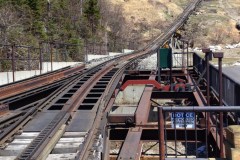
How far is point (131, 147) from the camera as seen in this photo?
7.03 meters

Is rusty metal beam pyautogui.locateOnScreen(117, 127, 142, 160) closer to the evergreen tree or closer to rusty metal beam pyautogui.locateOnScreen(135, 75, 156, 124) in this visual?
rusty metal beam pyautogui.locateOnScreen(135, 75, 156, 124)

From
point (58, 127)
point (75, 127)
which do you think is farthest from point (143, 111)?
point (58, 127)

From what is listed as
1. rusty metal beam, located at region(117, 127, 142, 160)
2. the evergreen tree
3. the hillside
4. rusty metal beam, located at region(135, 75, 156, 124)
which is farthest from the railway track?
the hillside

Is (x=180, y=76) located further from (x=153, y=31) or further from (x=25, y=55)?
(x=153, y=31)

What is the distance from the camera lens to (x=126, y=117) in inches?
338

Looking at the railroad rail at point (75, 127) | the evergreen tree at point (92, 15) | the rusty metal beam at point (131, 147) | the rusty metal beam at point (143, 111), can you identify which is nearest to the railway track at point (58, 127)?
the railroad rail at point (75, 127)

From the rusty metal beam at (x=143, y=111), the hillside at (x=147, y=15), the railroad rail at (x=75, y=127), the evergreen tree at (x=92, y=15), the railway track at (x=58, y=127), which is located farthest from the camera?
the hillside at (x=147, y=15)

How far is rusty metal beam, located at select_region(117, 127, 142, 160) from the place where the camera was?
658cm

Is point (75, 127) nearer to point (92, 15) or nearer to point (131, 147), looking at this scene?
point (131, 147)

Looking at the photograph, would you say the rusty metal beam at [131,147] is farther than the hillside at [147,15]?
No

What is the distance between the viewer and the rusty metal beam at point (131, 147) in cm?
658

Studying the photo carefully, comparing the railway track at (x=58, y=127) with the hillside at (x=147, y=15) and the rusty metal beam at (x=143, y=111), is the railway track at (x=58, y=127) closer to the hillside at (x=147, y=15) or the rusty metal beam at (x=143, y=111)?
the rusty metal beam at (x=143, y=111)

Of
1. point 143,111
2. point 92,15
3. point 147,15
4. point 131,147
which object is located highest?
point 147,15

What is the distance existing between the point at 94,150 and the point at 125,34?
198 ft
